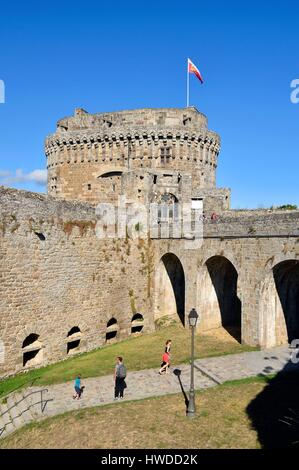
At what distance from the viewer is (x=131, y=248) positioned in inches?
936

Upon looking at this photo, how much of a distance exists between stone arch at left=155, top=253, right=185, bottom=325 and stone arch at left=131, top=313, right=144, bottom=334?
130 cm

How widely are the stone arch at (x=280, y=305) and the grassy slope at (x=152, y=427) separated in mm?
5388

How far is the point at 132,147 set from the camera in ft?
115

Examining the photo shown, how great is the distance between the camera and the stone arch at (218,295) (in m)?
22.2

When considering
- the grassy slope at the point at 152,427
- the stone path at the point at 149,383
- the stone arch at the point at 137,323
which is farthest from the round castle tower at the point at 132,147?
the grassy slope at the point at 152,427

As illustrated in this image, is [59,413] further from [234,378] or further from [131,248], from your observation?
[131,248]

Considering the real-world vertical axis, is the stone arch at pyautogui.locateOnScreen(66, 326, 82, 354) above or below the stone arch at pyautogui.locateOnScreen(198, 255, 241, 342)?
below

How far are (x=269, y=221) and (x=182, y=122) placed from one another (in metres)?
21.3

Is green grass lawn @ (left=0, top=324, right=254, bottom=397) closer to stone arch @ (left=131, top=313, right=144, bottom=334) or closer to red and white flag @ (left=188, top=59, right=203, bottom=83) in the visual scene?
stone arch @ (left=131, top=313, right=144, bottom=334)

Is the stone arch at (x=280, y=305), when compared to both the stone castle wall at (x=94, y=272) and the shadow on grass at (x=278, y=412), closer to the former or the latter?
the stone castle wall at (x=94, y=272)

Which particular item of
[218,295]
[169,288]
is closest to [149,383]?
[218,295]

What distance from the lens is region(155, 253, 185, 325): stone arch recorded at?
25.1m

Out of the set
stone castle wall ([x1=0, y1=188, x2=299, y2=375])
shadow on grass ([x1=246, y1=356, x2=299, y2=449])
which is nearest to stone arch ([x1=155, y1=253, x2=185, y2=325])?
stone castle wall ([x1=0, y1=188, x2=299, y2=375])

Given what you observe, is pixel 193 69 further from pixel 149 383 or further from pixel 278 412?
pixel 278 412
